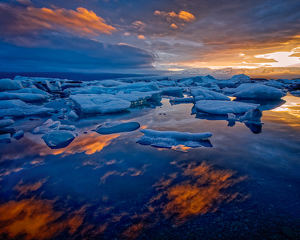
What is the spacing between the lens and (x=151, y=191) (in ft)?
4.84

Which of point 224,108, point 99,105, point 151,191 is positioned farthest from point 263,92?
point 151,191

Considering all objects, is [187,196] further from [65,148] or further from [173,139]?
[65,148]

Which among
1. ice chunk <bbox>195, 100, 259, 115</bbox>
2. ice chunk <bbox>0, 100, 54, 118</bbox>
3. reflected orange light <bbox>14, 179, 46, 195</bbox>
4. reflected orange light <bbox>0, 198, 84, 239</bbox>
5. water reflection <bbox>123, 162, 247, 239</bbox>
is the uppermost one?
ice chunk <bbox>195, 100, 259, 115</bbox>

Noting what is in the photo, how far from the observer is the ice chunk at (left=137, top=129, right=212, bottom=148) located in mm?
2469

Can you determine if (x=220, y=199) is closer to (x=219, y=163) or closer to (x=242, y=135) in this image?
(x=219, y=163)

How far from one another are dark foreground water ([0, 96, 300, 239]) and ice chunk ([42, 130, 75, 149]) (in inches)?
5.4

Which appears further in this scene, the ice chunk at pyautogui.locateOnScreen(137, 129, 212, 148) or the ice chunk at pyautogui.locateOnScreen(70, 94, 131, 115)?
the ice chunk at pyautogui.locateOnScreen(70, 94, 131, 115)

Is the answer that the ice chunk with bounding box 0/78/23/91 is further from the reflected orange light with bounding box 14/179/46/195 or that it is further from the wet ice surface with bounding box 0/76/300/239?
the reflected orange light with bounding box 14/179/46/195

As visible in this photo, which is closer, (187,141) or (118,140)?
(187,141)

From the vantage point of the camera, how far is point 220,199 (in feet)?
4.41

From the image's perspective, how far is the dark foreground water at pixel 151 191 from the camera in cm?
109

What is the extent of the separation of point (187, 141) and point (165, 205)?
1374 millimetres

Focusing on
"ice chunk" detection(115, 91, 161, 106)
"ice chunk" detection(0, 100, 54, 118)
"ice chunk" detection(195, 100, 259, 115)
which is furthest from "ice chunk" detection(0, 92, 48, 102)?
"ice chunk" detection(195, 100, 259, 115)

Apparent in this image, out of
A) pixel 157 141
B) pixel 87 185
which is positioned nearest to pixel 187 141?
pixel 157 141
